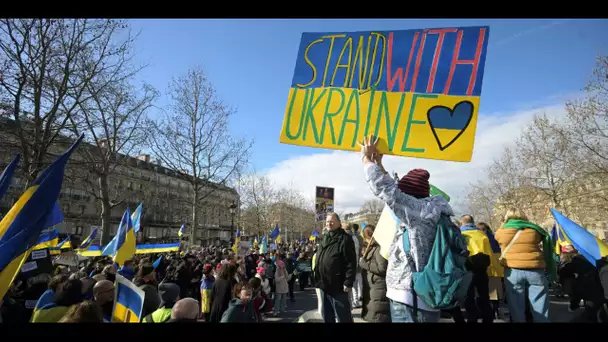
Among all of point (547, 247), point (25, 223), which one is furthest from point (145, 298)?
point (547, 247)

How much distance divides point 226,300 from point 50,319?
271 cm

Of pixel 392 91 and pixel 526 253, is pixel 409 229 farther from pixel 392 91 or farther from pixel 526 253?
pixel 526 253

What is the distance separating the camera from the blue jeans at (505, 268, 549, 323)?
3.76 m

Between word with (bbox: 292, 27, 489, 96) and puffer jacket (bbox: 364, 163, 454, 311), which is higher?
word with (bbox: 292, 27, 489, 96)

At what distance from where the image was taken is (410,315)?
258 cm

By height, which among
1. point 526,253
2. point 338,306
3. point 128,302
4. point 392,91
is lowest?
point 338,306

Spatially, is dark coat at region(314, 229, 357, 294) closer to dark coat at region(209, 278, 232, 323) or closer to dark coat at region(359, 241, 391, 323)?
dark coat at region(359, 241, 391, 323)

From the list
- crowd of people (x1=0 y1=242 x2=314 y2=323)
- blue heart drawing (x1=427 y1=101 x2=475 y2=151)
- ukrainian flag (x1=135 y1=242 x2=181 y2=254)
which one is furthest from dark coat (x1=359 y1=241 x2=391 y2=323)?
ukrainian flag (x1=135 y1=242 x2=181 y2=254)

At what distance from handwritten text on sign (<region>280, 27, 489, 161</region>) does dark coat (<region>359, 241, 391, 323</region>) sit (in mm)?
2225

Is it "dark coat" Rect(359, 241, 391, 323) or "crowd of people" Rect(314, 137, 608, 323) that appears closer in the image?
"crowd of people" Rect(314, 137, 608, 323)

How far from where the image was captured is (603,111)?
→ 18.0 m

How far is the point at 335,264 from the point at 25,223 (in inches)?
128
